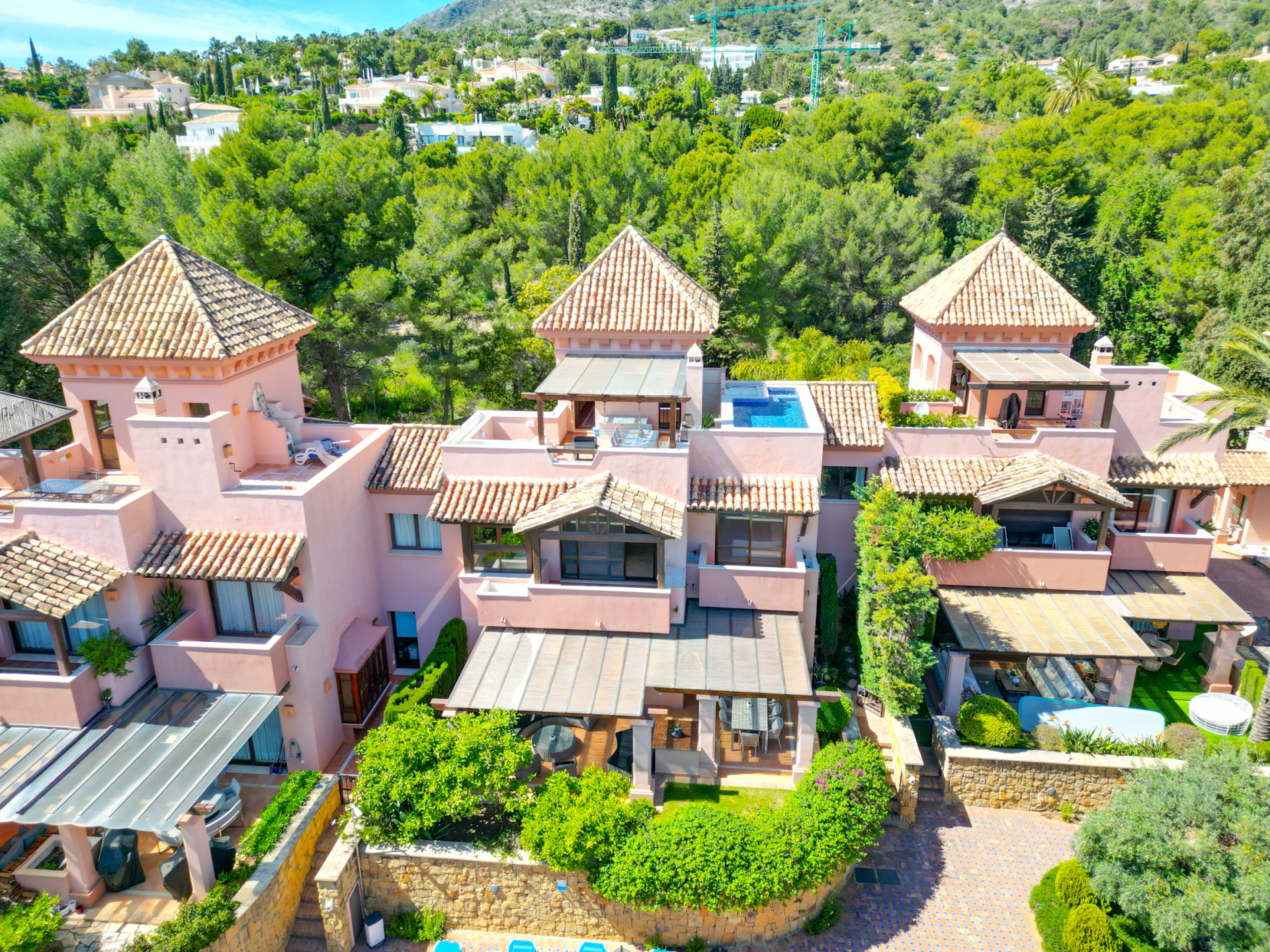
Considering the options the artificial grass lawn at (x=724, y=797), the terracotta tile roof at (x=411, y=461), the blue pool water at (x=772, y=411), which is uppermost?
the blue pool water at (x=772, y=411)

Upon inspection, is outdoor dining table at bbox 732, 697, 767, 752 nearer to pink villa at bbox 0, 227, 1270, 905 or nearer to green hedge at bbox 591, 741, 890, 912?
pink villa at bbox 0, 227, 1270, 905

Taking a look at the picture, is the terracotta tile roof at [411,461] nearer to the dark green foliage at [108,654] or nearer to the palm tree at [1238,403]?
the dark green foliage at [108,654]

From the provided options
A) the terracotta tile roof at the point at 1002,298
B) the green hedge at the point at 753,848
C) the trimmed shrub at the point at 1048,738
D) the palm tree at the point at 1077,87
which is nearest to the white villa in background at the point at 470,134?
the palm tree at the point at 1077,87

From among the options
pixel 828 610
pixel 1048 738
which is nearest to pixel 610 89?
pixel 828 610

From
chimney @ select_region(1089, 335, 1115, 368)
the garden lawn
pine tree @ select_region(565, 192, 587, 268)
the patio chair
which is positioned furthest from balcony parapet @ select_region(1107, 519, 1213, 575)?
pine tree @ select_region(565, 192, 587, 268)

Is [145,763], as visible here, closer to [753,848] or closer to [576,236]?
[753,848]

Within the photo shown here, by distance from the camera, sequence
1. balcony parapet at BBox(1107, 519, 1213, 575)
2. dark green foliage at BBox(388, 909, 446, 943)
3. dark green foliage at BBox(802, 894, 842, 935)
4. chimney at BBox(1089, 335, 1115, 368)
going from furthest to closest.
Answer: chimney at BBox(1089, 335, 1115, 368) < balcony parapet at BBox(1107, 519, 1213, 575) < dark green foliage at BBox(388, 909, 446, 943) < dark green foliage at BBox(802, 894, 842, 935)

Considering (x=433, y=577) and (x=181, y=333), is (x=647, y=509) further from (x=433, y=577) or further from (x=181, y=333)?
(x=181, y=333)
